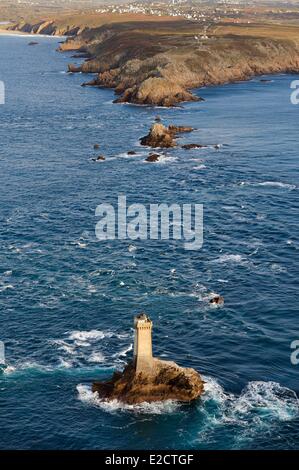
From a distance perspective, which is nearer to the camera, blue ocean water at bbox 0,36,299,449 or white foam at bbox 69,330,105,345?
blue ocean water at bbox 0,36,299,449

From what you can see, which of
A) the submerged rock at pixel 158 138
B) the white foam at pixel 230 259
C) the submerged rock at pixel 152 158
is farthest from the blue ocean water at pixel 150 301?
the submerged rock at pixel 158 138

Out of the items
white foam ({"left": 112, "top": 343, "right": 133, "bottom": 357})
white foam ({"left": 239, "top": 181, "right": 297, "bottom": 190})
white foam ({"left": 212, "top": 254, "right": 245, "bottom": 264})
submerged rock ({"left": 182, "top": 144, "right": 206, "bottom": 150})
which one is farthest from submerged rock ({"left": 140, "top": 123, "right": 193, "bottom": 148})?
white foam ({"left": 112, "top": 343, "right": 133, "bottom": 357})

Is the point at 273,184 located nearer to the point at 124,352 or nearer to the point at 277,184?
the point at 277,184

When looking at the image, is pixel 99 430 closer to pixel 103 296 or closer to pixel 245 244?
pixel 103 296

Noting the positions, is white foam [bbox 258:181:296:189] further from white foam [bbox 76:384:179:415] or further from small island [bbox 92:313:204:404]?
white foam [bbox 76:384:179:415]
